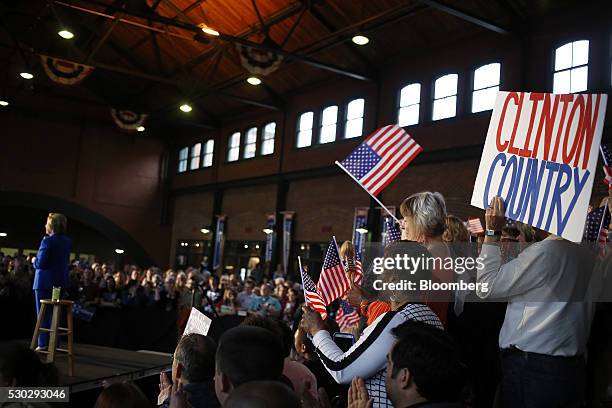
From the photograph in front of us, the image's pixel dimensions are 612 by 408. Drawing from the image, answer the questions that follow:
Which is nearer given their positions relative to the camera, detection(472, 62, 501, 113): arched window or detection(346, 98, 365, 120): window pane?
detection(472, 62, 501, 113): arched window

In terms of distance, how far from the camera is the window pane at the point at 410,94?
53.0 feet

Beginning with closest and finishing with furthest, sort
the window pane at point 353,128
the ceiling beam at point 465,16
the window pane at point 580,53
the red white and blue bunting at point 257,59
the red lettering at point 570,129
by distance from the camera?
the red lettering at point 570,129
the ceiling beam at point 465,16
the window pane at point 580,53
the red white and blue bunting at point 257,59
the window pane at point 353,128

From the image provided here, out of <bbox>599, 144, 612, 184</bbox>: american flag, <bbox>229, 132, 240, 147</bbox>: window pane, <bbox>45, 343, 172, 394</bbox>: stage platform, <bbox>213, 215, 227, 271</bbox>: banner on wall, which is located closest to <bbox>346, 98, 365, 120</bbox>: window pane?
<bbox>229, 132, 240, 147</bbox>: window pane

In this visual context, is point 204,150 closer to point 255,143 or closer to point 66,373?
point 255,143

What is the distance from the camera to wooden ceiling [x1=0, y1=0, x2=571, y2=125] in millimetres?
14258

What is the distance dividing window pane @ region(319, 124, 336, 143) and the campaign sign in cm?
1595

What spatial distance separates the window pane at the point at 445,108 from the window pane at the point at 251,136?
29.0ft

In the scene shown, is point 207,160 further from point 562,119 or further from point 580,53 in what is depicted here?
point 562,119

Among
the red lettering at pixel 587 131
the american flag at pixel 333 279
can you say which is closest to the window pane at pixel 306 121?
the american flag at pixel 333 279

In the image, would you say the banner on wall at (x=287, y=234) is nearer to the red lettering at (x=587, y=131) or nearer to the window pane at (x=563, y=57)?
the window pane at (x=563, y=57)

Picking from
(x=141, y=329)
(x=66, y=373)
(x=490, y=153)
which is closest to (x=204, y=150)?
(x=141, y=329)

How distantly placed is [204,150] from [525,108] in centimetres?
2342

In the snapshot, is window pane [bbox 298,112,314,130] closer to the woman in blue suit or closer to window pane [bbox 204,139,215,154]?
window pane [bbox 204,139,215,154]

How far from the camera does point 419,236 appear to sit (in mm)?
2975
